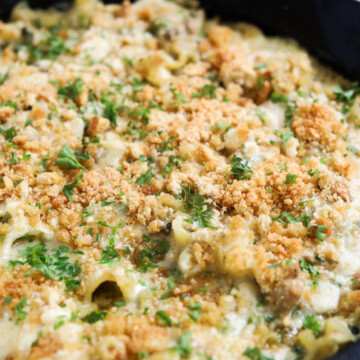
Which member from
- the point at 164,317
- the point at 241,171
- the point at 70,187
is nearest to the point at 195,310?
the point at 164,317

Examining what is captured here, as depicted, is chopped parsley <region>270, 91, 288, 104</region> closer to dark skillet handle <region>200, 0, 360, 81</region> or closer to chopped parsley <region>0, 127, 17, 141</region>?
dark skillet handle <region>200, 0, 360, 81</region>

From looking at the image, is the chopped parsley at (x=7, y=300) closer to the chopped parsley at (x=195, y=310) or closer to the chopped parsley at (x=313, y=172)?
the chopped parsley at (x=195, y=310)

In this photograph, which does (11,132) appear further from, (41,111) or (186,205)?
(186,205)

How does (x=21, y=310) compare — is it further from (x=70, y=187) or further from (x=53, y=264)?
(x=70, y=187)

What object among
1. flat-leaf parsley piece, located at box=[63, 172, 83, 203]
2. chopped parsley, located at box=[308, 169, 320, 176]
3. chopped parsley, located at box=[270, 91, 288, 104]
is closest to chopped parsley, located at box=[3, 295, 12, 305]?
flat-leaf parsley piece, located at box=[63, 172, 83, 203]

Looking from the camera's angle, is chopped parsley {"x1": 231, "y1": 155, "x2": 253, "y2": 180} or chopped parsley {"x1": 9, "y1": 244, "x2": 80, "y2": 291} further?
chopped parsley {"x1": 231, "y1": 155, "x2": 253, "y2": 180}

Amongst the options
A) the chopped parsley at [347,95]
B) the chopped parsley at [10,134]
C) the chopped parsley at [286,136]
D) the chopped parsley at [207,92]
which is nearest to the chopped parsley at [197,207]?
the chopped parsley at [286,136]
